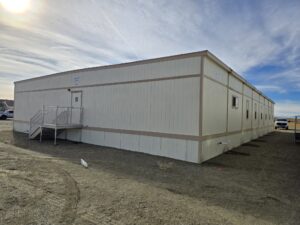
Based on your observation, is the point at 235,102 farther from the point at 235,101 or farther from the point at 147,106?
the point at 147,106

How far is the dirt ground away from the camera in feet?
11.0

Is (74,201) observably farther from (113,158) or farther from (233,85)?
(233,85)

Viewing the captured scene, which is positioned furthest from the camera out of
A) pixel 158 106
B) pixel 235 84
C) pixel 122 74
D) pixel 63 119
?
pixel 63 119

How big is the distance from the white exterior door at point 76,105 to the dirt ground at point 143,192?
15.3 ft

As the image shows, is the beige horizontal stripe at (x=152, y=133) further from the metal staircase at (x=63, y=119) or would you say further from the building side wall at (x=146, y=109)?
the metal staircase at (x=63, y=119)

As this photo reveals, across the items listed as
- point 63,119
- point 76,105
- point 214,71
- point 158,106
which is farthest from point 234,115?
point 63,119

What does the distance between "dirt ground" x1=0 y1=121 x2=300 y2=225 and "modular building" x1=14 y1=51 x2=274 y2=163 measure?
4.32 feet

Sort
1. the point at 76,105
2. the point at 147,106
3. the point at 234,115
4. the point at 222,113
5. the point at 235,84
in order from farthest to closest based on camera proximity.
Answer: the point at 76,105 < the point at 235,84 < the point at 234,115 < the point at 222,113 < the point at 147,106

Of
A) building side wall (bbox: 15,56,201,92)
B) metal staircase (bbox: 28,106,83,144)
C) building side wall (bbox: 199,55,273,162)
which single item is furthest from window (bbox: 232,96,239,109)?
metal staircase (bbox: 28,106,83,144)

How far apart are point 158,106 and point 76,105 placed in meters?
5.86

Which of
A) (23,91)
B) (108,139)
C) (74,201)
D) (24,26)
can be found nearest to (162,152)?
(108,139)

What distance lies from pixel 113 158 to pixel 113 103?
333 centimetres

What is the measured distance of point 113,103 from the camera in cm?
1031

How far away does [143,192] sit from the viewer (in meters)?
4.43
